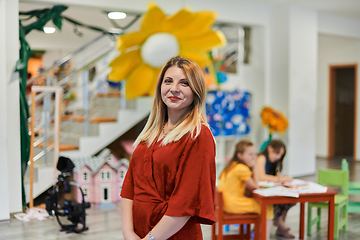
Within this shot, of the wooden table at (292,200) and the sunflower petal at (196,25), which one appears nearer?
the wooden table at (292,200)

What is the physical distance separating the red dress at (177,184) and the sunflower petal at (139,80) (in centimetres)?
363

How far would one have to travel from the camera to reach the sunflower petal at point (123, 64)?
499cm

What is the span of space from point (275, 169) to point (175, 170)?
2597 millimetres

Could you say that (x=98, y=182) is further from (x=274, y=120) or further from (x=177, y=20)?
(x=274, y=120)

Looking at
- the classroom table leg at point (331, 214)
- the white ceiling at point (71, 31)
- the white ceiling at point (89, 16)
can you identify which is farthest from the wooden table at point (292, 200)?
the white ceiling at point (71, 31)

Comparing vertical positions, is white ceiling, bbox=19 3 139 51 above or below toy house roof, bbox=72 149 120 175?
above

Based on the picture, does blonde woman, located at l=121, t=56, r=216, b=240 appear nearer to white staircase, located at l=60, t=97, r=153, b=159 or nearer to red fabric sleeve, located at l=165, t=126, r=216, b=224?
red fabric sleeve, located at l=165, t=126, r=216, b=224

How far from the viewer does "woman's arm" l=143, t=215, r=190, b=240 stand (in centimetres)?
138

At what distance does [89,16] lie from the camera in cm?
718

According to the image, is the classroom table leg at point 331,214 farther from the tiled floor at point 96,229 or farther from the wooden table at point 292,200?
the tiled floor at point 96,229

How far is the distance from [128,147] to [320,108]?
5.23 metres

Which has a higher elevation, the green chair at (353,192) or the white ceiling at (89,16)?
the white ceiling at (89,16)

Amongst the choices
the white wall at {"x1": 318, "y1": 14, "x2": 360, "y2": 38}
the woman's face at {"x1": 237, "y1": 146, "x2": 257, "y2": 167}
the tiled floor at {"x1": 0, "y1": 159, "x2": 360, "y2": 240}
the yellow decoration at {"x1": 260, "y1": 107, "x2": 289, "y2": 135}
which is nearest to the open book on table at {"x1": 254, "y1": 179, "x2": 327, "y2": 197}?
the woman's face at {"x1": 237, "y1": 146, "x2": 257, "y2": 167}

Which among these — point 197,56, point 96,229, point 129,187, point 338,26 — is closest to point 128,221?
point 129,187
